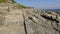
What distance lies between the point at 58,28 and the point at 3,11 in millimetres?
4047

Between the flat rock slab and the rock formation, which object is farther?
the rock formation

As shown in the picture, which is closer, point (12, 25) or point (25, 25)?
point (12, 25)

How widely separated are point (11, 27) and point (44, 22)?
2.96m

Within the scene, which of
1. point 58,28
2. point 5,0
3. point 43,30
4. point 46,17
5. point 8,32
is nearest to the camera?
Result: point 8,32

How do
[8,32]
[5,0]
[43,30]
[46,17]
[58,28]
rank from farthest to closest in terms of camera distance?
[5,0], [46,17], [58,28], [43,30], [8,32]

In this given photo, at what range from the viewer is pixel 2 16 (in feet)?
52.0

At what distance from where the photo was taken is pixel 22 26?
1492 cm

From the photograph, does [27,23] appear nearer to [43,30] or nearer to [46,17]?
[43,30]

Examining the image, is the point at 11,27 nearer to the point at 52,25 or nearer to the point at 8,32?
the point at 8,32

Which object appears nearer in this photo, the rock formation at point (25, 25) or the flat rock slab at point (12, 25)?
the flat rock slab at point (12, 25)

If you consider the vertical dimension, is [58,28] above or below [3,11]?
below

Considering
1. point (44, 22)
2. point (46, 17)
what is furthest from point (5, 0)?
point (44, 22)

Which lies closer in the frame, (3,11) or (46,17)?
(3,11)

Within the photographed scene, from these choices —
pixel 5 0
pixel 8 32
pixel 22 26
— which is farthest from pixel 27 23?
pixel 5 0
